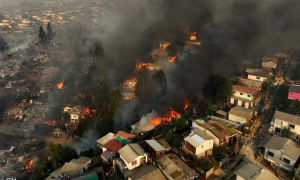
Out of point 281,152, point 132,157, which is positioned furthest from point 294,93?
point 132,157

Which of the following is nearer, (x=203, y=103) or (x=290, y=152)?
(x=290, y=152)

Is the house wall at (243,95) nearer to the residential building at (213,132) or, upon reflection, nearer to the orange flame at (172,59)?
the residential building at (213,132)

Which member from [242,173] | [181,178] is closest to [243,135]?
[242,173]

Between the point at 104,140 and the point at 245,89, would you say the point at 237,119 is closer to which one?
the point at 245,89

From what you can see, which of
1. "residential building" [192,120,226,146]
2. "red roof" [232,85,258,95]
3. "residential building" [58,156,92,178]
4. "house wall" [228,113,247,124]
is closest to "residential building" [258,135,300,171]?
"residential building" [192,120,226,146]

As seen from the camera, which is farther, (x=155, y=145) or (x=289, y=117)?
(x=289, y=117)

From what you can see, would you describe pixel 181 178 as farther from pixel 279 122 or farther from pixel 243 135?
pixel 279 122
